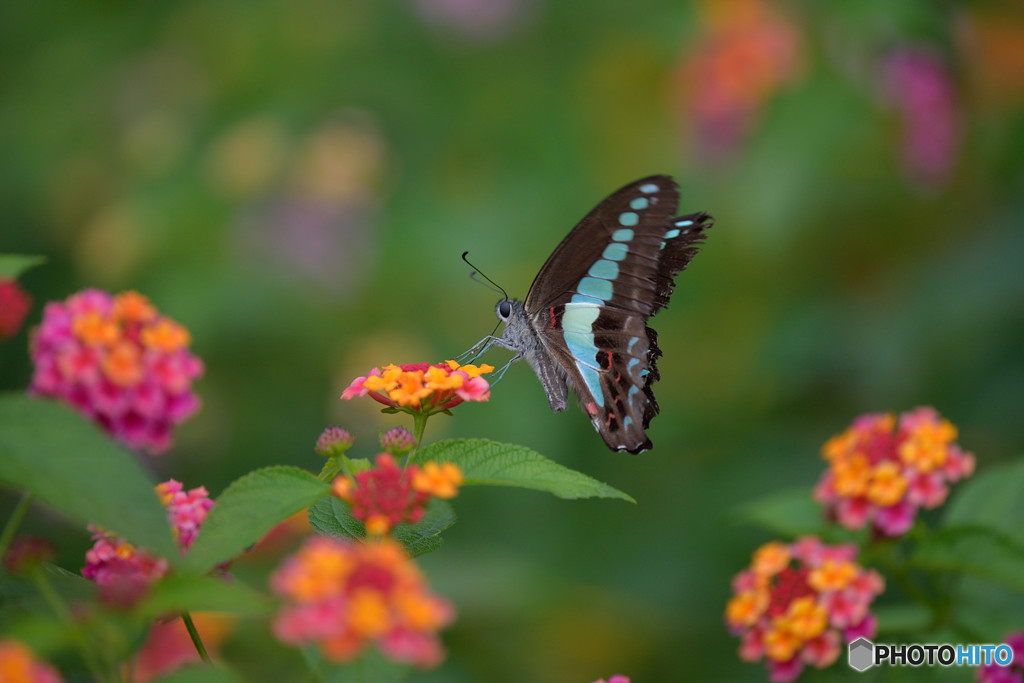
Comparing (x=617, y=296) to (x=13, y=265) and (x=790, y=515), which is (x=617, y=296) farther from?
(x=13, y=265)

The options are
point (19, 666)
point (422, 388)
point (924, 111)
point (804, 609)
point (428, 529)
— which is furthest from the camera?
point (924, 111)

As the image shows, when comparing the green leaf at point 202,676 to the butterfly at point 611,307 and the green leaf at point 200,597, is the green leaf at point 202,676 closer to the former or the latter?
the green leaf at point 200,597

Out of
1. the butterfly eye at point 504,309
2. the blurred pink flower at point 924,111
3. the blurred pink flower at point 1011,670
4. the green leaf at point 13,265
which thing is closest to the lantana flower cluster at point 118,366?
the green leaf at point 13,265

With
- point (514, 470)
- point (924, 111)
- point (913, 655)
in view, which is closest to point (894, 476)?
point (913, 655)

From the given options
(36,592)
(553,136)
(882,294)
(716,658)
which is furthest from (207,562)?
(882,294)

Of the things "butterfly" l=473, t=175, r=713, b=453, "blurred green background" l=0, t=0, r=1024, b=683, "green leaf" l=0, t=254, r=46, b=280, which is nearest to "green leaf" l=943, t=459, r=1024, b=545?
"butterfly" l=473, t=175, r=713, b=453

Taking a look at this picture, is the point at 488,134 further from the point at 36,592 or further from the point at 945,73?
the point at 36,592
